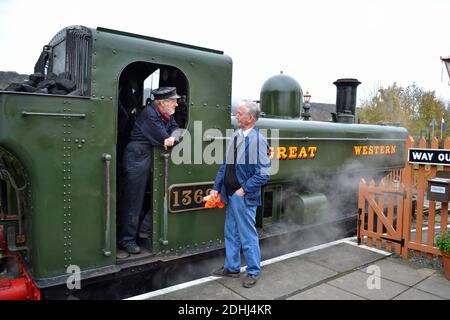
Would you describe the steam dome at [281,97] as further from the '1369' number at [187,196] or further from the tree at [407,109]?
the tree at [407,109]

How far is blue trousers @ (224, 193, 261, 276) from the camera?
12.0ft

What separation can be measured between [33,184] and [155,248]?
1.29m

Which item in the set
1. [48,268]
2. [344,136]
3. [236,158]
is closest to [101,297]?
[48,268]

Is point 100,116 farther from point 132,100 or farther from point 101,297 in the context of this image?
point 101,297

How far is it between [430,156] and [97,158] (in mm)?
3605

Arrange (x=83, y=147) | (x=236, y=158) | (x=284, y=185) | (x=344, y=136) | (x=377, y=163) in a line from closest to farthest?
(x=83, y=147)
(x=236, y=158)
(x=284, y=185)
(x=344, y=136)
(x=377, y=163)

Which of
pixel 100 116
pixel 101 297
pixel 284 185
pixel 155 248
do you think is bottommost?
pixel 101 297

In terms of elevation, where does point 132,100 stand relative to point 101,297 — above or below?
above

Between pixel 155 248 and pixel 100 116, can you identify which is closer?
pixel 100 116

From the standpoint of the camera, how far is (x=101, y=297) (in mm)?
3424

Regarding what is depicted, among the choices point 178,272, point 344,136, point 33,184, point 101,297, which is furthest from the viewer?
point 344,136

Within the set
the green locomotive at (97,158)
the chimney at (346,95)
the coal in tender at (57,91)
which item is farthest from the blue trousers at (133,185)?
the chimney at (346,95)

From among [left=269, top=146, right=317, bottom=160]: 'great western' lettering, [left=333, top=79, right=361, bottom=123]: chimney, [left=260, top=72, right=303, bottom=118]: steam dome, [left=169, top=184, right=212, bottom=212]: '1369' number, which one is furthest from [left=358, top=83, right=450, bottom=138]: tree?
[left=169, top=184, right=212, bottom=212]: '1369' number

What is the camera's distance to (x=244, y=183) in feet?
11.9
